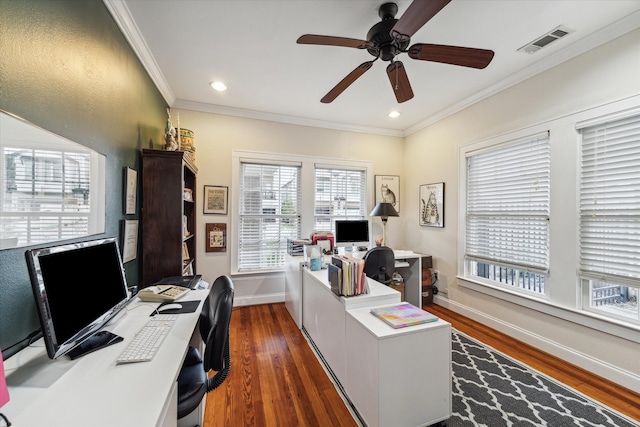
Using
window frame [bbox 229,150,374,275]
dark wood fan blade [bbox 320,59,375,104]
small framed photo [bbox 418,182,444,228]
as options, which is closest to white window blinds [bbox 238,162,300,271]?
window frame [bbox 229,150,374,275]

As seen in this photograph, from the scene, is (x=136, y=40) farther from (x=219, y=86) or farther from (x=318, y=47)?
(x=318, y=47)

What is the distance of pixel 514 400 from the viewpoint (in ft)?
5.92

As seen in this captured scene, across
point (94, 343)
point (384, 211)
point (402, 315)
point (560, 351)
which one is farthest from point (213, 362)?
point (384, 211)

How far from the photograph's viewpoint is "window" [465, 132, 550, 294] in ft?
8.25

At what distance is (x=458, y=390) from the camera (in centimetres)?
190

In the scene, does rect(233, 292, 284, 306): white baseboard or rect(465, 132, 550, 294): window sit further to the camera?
rect(233, 292, 284, 306): white baseboard

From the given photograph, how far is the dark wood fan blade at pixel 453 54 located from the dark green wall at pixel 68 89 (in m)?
1.90

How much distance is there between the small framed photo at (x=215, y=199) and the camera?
3426 mm

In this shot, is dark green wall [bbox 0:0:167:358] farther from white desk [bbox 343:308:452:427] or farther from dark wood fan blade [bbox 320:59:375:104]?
dark wood fan blade [bbox 320:59:375:104]

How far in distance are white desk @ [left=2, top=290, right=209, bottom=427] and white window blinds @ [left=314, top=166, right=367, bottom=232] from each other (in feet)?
9.83

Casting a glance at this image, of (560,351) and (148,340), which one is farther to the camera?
(560,351)

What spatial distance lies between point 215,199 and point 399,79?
8.64 ft

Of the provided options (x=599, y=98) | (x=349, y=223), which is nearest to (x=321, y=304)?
(x=349, y=223)

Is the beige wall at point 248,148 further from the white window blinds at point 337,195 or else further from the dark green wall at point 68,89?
the dark green wall at point 68,89
